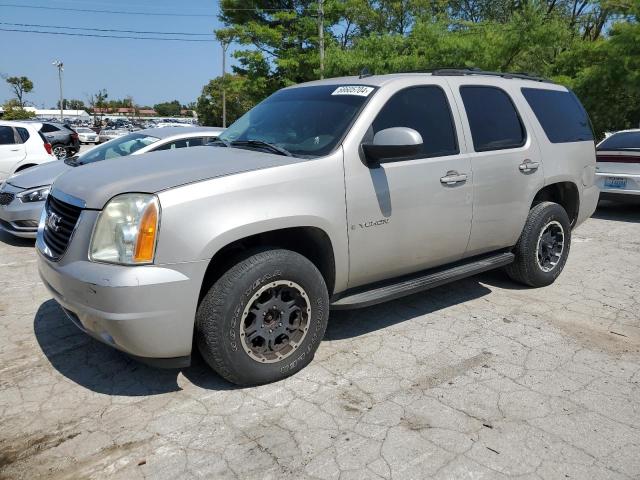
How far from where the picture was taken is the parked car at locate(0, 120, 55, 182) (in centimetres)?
962

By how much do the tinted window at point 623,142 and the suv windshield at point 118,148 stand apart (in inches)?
297

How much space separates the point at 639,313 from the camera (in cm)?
459

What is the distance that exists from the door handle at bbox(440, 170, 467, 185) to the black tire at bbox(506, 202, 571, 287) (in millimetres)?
1140

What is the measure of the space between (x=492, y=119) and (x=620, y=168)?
18.3 feet

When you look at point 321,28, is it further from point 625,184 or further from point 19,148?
point 625,184

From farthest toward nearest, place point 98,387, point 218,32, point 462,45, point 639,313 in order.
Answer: point 218,32 → point 462,45 → point 639,313 → point 98,387

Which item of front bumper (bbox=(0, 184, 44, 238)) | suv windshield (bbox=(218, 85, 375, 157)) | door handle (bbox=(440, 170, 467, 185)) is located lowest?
front bumper (bbox=(0, 184, 44, 238))

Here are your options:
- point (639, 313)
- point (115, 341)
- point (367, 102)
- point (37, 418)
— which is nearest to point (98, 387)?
point (37, 418)

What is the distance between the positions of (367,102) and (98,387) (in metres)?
Answer: 2.54

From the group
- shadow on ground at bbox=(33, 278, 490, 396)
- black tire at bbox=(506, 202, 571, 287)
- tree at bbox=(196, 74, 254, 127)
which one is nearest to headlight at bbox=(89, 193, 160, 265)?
shadow on ground at bbox=(33, 278, 490, 396)

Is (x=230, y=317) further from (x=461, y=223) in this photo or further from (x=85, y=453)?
(x=461, y=223)

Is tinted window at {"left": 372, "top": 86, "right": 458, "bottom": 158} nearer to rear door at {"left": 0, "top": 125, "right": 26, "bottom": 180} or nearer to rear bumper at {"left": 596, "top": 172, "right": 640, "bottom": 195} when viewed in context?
rear bumper at {"left": 596, "top": 172, "right": 640, "bottom": 195}

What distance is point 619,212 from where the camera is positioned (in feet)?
32.0

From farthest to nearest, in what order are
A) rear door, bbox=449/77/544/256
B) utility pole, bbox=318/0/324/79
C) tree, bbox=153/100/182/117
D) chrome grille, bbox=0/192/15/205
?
tree, bbox=153/100/182/117 → utility pole, bbox=318/0/324/79 → chrome grille, bbox=0/192/15/205 → rear door, bbox=449/77/544/256
